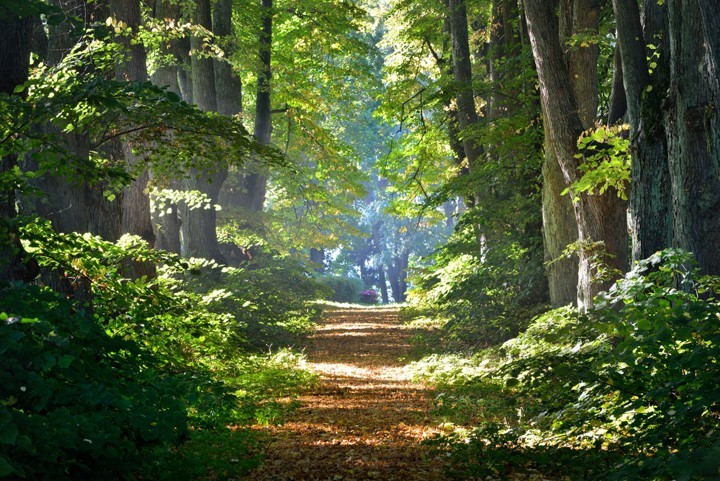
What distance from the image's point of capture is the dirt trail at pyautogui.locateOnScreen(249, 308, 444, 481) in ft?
18.3

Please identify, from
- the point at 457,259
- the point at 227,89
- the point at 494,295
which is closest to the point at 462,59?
the point at 457,259

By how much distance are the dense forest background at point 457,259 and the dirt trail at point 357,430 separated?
1.26 ft

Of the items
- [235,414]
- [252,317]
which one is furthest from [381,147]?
[235,414]

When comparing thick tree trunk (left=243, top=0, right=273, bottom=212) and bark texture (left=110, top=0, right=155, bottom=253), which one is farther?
thick tree trunk (left=243, top=0, right=273, bottom=212)

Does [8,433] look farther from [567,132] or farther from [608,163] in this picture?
[567,132]

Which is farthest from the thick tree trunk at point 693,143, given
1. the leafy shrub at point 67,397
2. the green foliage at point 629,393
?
the leafy shrub at point 67,397

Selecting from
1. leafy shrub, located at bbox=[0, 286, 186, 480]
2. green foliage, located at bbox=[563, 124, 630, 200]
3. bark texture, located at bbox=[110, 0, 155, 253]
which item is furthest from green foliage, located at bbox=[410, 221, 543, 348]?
leafy shrub, located at bbox=[0, 286, 186, 480]

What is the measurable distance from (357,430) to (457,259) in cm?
1083

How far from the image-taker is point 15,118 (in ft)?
18.7

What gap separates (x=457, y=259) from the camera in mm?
17766

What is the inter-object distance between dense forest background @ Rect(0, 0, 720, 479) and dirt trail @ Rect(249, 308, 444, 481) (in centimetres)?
38

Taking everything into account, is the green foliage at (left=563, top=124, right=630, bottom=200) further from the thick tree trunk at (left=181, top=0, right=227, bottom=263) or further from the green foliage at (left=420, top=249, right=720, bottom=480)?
the thick tree trunk at (left=181, top=0, right=227, bottom=263)

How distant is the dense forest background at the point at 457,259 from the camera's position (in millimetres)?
3930

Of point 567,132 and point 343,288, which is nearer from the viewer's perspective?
point 567,132
